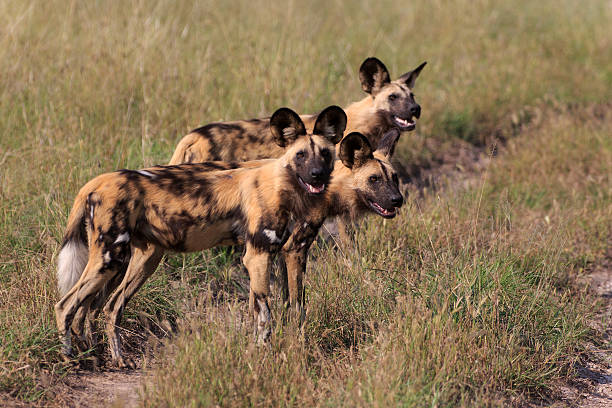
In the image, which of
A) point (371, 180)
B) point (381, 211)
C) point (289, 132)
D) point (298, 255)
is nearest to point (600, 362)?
point (381, 211)

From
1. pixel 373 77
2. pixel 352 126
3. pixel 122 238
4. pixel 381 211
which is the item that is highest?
pixel 373 77

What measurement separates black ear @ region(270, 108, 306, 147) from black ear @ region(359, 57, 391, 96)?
5.13 feet

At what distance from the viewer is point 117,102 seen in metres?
5.68

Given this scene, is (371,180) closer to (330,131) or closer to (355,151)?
(355,151)

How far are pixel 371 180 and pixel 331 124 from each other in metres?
0.35

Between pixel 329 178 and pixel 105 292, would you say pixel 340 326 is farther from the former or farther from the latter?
pixel 105 292

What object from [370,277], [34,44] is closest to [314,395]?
[370,277]

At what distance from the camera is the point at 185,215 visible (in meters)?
3.62

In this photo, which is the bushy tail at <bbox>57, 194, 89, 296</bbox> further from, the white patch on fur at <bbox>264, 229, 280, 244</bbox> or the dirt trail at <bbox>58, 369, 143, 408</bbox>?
the white patch on fur at <bbox>264, 229, 280, 244</bbox>

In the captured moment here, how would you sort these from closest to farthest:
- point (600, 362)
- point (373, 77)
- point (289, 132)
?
point (289, 132) < point (600, 362) < point (373, 77)

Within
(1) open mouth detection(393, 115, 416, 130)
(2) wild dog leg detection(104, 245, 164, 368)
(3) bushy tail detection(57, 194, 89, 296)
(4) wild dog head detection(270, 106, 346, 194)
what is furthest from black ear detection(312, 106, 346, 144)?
(1) open mouth detection(393, 115, 416, 130)

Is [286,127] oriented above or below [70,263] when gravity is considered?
above

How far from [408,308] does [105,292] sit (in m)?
1.49

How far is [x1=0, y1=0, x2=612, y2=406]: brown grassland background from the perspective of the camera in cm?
336
